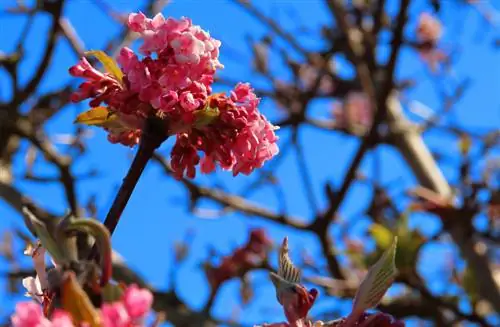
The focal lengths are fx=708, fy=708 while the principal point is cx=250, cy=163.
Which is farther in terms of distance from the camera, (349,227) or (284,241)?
(349,227)

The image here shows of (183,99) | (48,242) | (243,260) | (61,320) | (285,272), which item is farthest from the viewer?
(243,260)

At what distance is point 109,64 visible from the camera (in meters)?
0.86

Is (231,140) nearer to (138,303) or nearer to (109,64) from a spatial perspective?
(109,64)

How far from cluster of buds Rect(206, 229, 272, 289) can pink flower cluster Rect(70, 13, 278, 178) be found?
1541mm

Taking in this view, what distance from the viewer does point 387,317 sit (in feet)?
2.23

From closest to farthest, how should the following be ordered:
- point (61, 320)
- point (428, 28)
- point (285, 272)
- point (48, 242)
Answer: point (61, 320) < point (48, 242) < point (285, 272) < point (428, 28)

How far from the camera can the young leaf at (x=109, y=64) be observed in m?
0.85

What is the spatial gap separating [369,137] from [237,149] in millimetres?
1552

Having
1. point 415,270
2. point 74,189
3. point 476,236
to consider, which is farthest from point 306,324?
point 476,236

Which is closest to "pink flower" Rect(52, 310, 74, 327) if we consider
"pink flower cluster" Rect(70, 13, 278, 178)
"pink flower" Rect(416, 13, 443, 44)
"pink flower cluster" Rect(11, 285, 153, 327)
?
"pink flower cluster" Rect(11, 285, 153, 327)

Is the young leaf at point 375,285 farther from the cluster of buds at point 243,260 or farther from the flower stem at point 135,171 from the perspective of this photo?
the cluster of buds at point 243,260

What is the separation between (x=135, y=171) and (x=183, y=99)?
0.11 meters

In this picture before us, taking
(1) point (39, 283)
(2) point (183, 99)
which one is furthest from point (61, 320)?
(2) point (183, 99)

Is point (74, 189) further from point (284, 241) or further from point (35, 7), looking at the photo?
point (284, 241)
